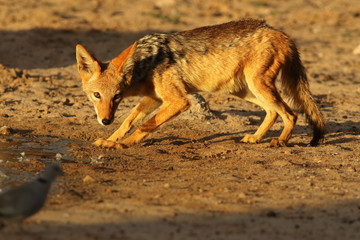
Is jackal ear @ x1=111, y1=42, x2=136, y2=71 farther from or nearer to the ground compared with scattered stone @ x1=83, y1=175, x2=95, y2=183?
farther from the ground

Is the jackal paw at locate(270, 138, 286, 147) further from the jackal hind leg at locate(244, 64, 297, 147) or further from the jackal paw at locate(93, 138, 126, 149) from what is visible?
the jackal paw at locate(93, 138, 126, 149)

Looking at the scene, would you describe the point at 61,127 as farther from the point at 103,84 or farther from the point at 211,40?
the point at 211,40

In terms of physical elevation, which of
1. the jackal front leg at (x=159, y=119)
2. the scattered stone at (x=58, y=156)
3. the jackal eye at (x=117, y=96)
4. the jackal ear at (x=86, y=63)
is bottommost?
the scattered stone at (x=58, y=156)

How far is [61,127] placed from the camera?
27.2ft

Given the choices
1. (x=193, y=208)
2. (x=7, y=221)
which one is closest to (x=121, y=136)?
(x=193, y=208)

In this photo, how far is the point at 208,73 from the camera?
7.76 meters

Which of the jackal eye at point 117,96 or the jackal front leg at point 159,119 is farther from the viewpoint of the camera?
the jackal front leg at point 159,119

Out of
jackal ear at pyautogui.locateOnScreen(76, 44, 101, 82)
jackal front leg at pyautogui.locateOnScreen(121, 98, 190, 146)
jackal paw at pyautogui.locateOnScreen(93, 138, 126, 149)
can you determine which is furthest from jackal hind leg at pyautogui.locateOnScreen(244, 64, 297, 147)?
jackal ear at pyautogui.locateOnScreen(76, 44, 101, 82)

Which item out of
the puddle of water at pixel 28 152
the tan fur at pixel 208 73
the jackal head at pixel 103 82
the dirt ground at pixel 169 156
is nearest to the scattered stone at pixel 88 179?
the dirt ground at pixel 169 156

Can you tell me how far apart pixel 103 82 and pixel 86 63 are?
1.11 ft

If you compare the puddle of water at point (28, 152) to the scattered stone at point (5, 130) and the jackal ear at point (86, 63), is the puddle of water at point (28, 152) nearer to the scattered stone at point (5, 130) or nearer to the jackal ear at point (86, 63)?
the scattered stone at point (5, 130)

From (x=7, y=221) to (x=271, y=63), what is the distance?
452 centimetres

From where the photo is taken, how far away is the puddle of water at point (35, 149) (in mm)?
6711

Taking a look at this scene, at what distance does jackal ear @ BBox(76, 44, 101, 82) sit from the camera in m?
6.91
